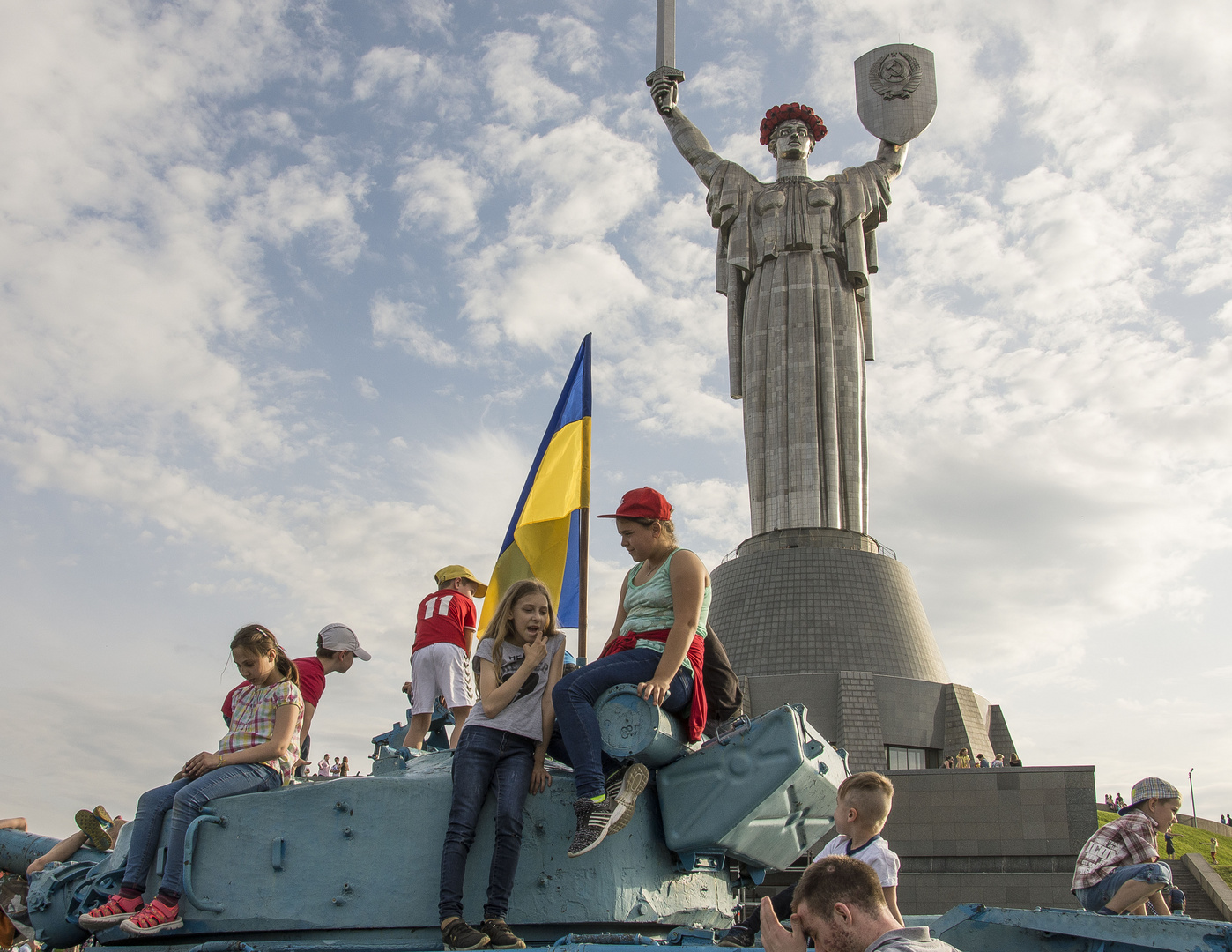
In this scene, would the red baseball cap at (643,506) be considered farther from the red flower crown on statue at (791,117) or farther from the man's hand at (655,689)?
the red flower crown on statue at (791,117)

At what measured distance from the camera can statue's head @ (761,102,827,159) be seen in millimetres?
30750

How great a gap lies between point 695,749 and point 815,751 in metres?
0.50

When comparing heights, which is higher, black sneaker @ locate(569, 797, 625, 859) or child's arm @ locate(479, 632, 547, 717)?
child's arm @ locate(479, 632, 547, 717)

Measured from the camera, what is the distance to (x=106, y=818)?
5.36m

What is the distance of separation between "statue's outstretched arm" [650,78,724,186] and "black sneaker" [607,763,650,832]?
28112 mm

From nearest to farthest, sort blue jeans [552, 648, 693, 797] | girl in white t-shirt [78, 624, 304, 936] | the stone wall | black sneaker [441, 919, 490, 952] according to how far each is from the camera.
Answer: black sneaker [441, 919, 490, 952] → blue jeans [552, 648, 693, 797] → girl in white t-shirt [78, 624, 304, 936] → the stone wall

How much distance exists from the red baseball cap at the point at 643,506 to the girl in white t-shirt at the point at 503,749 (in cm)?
50

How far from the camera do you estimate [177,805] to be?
14.7ft

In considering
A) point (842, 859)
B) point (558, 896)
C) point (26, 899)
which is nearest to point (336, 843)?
point (558, 896)

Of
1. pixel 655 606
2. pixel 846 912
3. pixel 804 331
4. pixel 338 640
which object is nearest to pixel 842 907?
pixel 846 912

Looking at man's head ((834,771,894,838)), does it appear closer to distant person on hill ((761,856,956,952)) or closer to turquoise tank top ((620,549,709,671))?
turquoise tank top ((620,549,709,671))

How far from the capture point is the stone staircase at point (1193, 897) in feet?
58.5

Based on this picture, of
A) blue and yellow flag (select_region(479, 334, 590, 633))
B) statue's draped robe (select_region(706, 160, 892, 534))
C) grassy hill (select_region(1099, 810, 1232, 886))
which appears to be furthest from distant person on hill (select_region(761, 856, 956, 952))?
statue's draped robe (select_region(706, 160, 892, 534))

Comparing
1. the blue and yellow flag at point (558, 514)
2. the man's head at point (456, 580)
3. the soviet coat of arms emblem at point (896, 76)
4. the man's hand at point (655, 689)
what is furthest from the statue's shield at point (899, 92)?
the man's hand at point (655, 689)
